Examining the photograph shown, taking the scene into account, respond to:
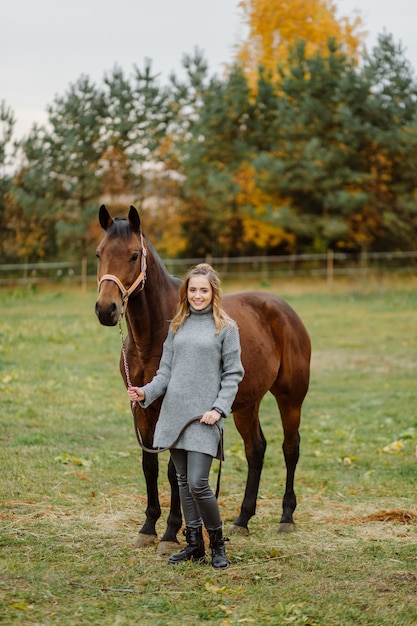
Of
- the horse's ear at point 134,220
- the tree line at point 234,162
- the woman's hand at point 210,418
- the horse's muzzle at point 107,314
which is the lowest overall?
the woman's hand at point 210,418

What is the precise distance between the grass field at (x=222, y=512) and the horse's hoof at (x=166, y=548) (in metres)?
0.06

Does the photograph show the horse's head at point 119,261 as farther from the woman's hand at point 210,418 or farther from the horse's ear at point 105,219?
the woman's hand at point 210,418

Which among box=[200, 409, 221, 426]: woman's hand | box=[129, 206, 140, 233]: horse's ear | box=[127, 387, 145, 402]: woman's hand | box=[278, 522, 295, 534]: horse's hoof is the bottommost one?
box=[278, 522, 295, 534]: horse's hoof

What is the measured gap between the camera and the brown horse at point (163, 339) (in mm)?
4949

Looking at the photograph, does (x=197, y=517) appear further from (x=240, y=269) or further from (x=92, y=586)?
(x=240, y=269)

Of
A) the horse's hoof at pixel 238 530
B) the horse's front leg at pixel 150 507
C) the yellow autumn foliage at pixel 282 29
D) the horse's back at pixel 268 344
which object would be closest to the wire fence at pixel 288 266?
the yellow autumn foliage at pixel 282 29

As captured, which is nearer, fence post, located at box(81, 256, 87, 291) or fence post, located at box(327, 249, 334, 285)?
fence post, located at box(81, 256, 87, 291)

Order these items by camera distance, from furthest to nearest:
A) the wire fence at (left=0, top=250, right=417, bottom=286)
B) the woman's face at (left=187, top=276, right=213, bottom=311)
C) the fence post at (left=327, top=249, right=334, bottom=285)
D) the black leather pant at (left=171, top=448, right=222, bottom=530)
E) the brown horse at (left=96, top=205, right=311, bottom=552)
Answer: the fence post at (left=327, top=249, right=334, bottom=285) → the wire fence at (left=0, top=250, right=417, bottom=286) → the brown horse at (left=96, top=205, right=311, bottom=552) → the woman's face at (left=187, top=276, right=213, bottom=311) → the black leather pant at (left=171, top=448, right=222, bottom=530)

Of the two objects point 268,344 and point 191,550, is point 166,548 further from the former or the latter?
point 268,344

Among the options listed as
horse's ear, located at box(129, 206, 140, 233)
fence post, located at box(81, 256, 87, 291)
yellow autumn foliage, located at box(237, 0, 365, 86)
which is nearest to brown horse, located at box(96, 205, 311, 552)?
horse's ear, located at box(129, 206, 140, 233)

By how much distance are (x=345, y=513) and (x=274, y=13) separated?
30.0 m

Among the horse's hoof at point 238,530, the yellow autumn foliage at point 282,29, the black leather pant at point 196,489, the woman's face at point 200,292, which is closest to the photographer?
the black leather pant at point 196,489

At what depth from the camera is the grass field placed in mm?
4164

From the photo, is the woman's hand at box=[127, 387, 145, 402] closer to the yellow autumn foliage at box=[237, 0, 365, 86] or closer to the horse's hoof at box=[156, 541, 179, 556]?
the horse's hoof at box=[156, 541, 179, 556]
